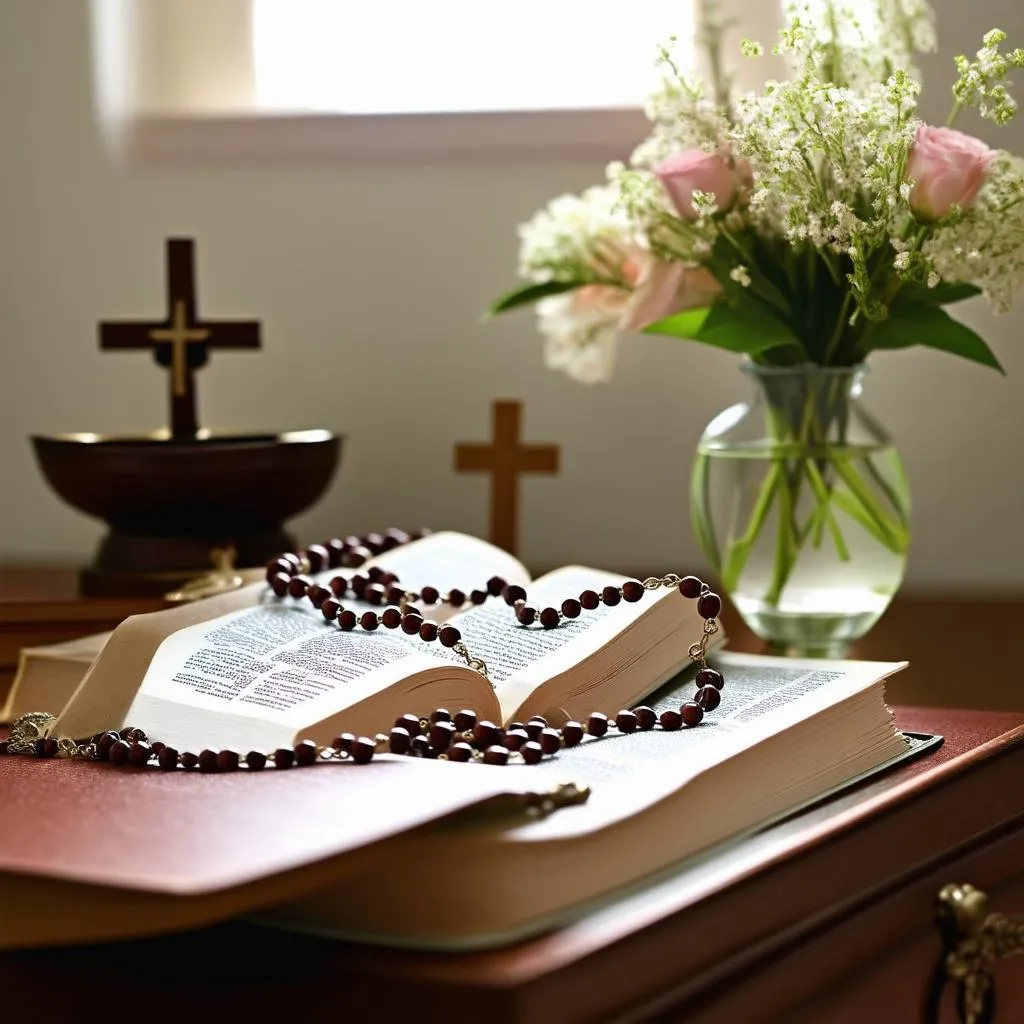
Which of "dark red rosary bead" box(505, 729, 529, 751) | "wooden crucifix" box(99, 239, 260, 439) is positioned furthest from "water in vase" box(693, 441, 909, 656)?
"wooden crucifix" box(99, 239, 260, 439)

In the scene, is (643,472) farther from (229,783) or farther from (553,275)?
(229,783)

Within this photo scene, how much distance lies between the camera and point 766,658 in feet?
3.51

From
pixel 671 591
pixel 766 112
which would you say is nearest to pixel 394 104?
pixel 766 112

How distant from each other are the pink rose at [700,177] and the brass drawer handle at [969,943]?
591mm

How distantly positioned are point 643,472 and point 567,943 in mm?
1156

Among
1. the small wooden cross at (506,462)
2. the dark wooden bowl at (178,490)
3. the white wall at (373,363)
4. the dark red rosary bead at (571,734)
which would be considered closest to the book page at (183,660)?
the dark red rosary bead at (571,734)

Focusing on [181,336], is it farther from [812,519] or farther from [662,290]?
[812,519]

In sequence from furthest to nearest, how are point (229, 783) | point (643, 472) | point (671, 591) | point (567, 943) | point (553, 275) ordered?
1. point (643, 472)
2. point (553, 275)
3. point (671, 591)
4. point (229, 783)
5. point (567, 943)

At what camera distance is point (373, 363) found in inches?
70.8

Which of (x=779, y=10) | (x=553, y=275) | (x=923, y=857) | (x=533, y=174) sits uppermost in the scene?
(x=779, y=10)

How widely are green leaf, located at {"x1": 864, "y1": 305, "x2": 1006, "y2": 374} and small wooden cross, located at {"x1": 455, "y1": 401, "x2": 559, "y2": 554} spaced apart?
460mm

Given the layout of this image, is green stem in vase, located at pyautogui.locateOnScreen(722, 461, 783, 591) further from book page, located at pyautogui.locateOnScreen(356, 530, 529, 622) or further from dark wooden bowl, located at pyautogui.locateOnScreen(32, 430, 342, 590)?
dark wooden bowl, located at pyautogui.locateOnScreen(32, 430, 342, 590)

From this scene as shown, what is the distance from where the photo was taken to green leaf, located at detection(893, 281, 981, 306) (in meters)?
1.20

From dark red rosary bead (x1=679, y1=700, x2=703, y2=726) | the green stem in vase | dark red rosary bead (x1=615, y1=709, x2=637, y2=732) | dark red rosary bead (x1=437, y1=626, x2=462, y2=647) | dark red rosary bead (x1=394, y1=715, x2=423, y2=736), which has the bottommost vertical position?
dark red rosary bead (x1=615, y1=709, x2=637, y2=732)
